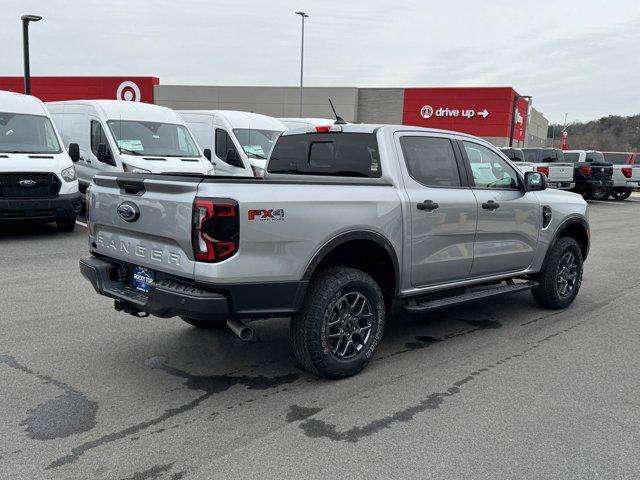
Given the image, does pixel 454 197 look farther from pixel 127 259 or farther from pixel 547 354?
pixel 127 259

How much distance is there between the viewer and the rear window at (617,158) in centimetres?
2856

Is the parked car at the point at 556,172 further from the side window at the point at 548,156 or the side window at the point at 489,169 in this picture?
the side window at the point at 489,169

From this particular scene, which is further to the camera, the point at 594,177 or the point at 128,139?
the point at 594,177

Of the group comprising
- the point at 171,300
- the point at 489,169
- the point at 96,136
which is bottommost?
the point at 171,300

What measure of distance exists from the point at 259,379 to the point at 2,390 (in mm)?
1644

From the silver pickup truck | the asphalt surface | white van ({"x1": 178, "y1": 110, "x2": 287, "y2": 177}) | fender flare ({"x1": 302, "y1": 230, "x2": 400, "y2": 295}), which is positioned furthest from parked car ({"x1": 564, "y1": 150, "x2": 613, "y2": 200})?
fender flare ({"x1": 302, "y1": 230, "x2": 400, "y2": 295})

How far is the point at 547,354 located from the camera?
190 inches

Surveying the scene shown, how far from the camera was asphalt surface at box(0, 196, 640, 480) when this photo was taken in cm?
308

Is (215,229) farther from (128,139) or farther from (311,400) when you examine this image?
(128,139)

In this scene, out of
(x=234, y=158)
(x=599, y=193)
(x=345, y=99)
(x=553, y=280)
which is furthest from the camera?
(x=345, y=99)

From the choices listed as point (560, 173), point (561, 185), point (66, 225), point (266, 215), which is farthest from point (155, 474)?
point (561, 185)

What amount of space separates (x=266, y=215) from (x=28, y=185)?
23.7ft

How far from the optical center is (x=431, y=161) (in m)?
A: 4.91

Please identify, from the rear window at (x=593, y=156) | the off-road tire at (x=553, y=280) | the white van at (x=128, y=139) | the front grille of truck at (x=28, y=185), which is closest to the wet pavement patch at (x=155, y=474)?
the off-road tire at (x=553, y=280)
